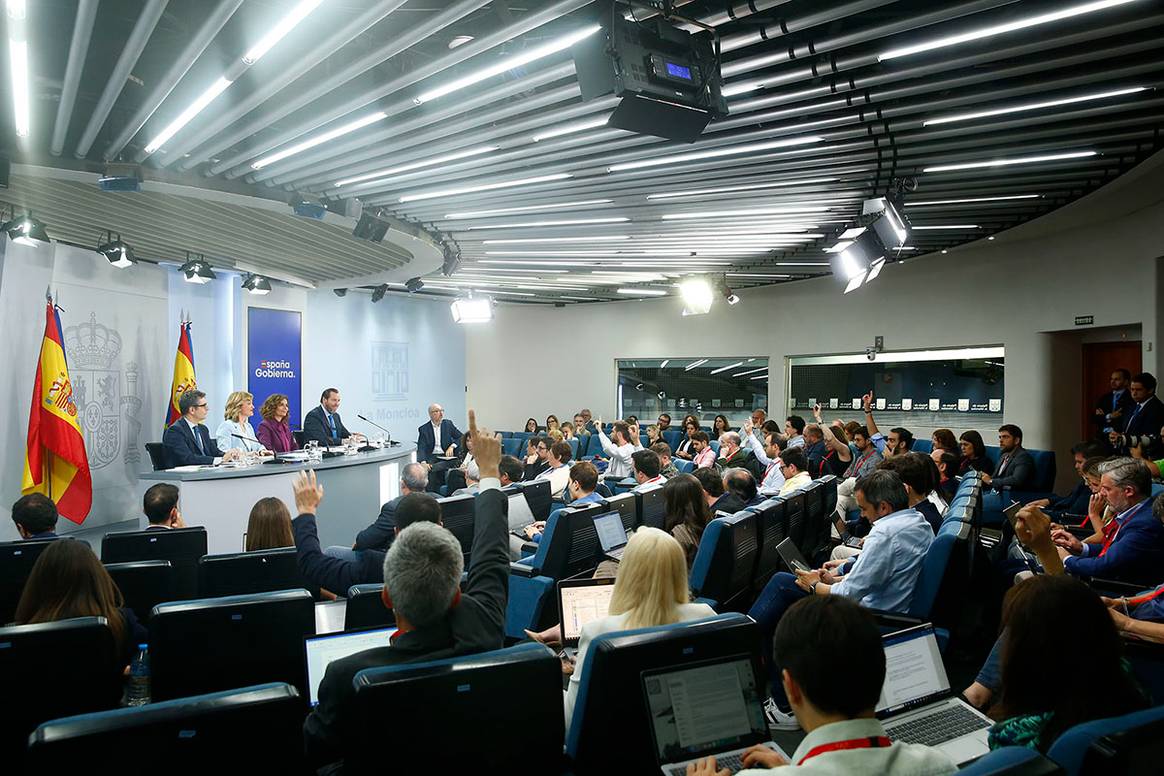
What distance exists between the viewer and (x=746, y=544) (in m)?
4.23

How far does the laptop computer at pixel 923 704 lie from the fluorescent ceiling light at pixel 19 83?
4.64 metres

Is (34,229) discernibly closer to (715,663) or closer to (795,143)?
(795,143)

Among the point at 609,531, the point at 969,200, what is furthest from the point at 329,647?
the point at 969,200

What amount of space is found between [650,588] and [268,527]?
97.6 inches

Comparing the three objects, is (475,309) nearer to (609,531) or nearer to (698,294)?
(698,294)

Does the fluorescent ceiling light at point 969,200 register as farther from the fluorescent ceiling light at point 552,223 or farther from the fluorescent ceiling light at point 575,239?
the fluorescent ceiling light at point 575,239

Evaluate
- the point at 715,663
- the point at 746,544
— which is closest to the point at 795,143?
the point at 746,544

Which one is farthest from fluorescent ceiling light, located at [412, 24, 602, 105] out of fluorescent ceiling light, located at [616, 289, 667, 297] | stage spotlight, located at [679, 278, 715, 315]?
fluorescent ceiling light, located at [616, 289, 667, 297]

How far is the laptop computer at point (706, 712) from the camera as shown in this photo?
181 centimetres

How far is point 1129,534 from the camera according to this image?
369 cm

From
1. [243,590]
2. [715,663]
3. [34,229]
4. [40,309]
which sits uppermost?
[34,229]

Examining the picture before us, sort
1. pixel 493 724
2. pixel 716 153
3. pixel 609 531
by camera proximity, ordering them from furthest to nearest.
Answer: pixel 716 153, pixel 609 531, pixel 493 724

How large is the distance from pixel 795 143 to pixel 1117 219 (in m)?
5.50

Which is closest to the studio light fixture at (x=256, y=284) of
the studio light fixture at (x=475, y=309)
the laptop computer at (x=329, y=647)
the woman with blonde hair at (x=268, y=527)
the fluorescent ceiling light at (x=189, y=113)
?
the studio light fixture at (x=475, y=309)
